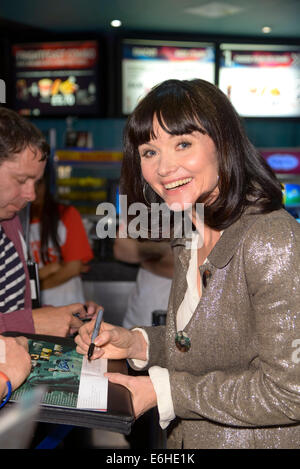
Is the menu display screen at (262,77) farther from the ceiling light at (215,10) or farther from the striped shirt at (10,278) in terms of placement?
the striped shirt at (10,278)

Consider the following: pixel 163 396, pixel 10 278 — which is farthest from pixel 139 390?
pixel 10 278

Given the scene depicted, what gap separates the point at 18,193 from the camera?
5.86 feet

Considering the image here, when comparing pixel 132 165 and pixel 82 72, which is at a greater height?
pixel 82 72

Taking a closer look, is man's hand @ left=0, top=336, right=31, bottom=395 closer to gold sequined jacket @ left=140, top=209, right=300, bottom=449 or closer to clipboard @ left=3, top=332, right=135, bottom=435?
clipboard @ left=3, top=332, right=135, bottom=435

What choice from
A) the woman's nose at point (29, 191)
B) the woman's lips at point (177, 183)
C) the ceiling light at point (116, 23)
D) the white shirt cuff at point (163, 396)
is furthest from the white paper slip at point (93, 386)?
the ceiling light at point (116, 23)

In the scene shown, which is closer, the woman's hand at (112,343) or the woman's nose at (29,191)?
the woman's hand at (112,343)

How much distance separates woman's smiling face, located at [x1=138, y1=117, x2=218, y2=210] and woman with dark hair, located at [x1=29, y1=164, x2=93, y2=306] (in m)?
1.57

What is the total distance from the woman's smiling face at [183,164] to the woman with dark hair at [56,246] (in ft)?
5.16

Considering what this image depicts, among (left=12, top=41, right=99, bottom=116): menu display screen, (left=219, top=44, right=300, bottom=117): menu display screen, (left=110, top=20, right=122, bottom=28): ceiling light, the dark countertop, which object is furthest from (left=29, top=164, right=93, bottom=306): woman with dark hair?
(left=110, top=20, right=122, bottom=28): ceiling light

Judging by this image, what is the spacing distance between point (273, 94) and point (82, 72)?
2030 millimetres

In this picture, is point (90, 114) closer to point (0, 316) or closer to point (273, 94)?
point (273, 94)

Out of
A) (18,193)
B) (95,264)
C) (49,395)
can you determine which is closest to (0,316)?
(18,193)

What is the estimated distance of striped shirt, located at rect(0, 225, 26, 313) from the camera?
5.80 ft

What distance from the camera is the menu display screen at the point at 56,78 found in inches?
202
